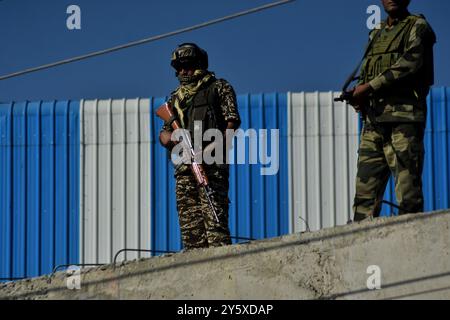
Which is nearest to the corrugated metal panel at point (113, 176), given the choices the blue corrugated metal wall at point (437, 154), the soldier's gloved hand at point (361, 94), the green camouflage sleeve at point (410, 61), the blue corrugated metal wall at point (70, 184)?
the blue corrugated metal wall at point (70, 184)

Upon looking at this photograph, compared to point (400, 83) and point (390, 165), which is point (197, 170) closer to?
point (390, 165)

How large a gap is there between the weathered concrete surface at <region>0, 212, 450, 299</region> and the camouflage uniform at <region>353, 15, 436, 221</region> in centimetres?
30

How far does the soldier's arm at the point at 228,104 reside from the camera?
5438 millimetres

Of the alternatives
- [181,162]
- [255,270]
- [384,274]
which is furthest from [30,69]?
[384,274]

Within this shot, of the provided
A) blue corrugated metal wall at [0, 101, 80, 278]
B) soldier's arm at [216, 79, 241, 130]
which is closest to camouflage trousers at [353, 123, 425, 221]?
soldier's arm at [216, 79, 241, 130]

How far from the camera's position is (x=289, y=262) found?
15.8 feet

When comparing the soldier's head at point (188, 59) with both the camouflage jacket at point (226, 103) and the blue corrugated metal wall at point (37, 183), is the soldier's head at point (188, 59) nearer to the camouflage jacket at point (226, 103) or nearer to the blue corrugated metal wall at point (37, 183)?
the camouflage jacket at point (226, 103)

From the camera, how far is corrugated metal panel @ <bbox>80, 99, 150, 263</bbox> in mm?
10477

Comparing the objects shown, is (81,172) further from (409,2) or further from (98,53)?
(409,2)

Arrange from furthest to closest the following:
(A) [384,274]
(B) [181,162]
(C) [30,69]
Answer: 1. (C) [30,69]
2. (B) [181,162]
3. (A) [384,274]

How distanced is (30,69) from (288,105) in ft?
15.4

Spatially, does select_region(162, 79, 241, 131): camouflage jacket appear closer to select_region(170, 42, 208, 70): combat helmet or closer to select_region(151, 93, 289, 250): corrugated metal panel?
select_region(170, 42, 208, 70): combat helmet

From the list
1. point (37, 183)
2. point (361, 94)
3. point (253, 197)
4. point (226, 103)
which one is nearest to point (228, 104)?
point (226, 103)

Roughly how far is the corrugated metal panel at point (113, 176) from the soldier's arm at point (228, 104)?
503 centimetres
